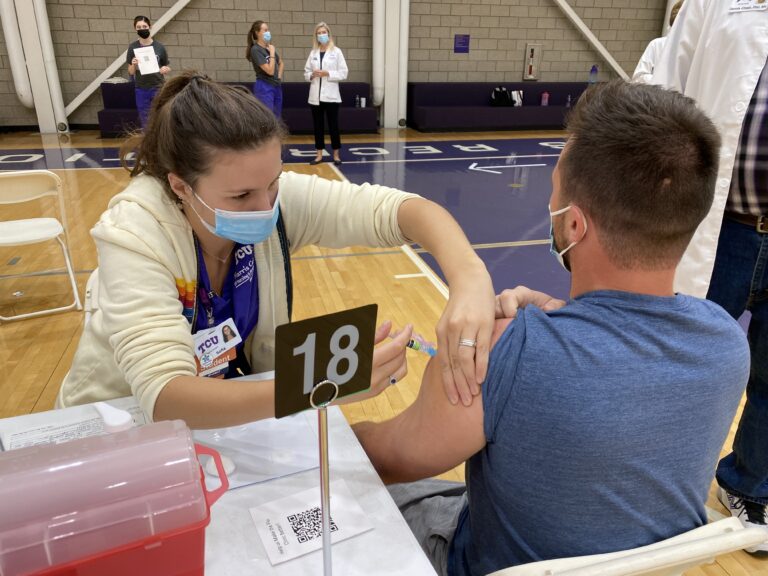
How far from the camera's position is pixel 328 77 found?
7.10 m

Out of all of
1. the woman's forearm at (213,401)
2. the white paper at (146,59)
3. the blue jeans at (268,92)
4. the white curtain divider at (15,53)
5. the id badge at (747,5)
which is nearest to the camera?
the woman's forearm at (213,401)

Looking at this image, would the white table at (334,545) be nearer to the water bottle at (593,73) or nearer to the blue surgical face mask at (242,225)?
the blue surgical face mask at (242,225)

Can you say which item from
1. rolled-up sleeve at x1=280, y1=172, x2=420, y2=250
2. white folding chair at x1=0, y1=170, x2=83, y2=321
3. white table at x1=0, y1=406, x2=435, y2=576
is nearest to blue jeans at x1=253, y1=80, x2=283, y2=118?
white folding chair at x1=0, y1=170, x2=83, y2=321

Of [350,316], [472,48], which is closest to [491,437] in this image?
[350,316]

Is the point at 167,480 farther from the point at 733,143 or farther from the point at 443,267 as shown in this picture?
the point at 733,143

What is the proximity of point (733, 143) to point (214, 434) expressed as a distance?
159 cm

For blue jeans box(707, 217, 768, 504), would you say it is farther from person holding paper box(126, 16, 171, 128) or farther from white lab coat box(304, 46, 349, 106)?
person holding paper box(126, 16, 171, 128)

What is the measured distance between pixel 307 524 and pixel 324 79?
22.6 ft

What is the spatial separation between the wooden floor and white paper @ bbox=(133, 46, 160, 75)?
233 centimetres

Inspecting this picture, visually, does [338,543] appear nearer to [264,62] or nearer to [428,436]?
[428,436]

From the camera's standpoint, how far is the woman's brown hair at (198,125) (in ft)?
4.00

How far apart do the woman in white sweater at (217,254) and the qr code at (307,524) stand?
7.4 inches

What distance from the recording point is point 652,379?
813 mm

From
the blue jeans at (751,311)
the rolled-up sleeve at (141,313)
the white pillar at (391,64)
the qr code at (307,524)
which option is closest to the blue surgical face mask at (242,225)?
the rolled-up sleeve at (141,313)
